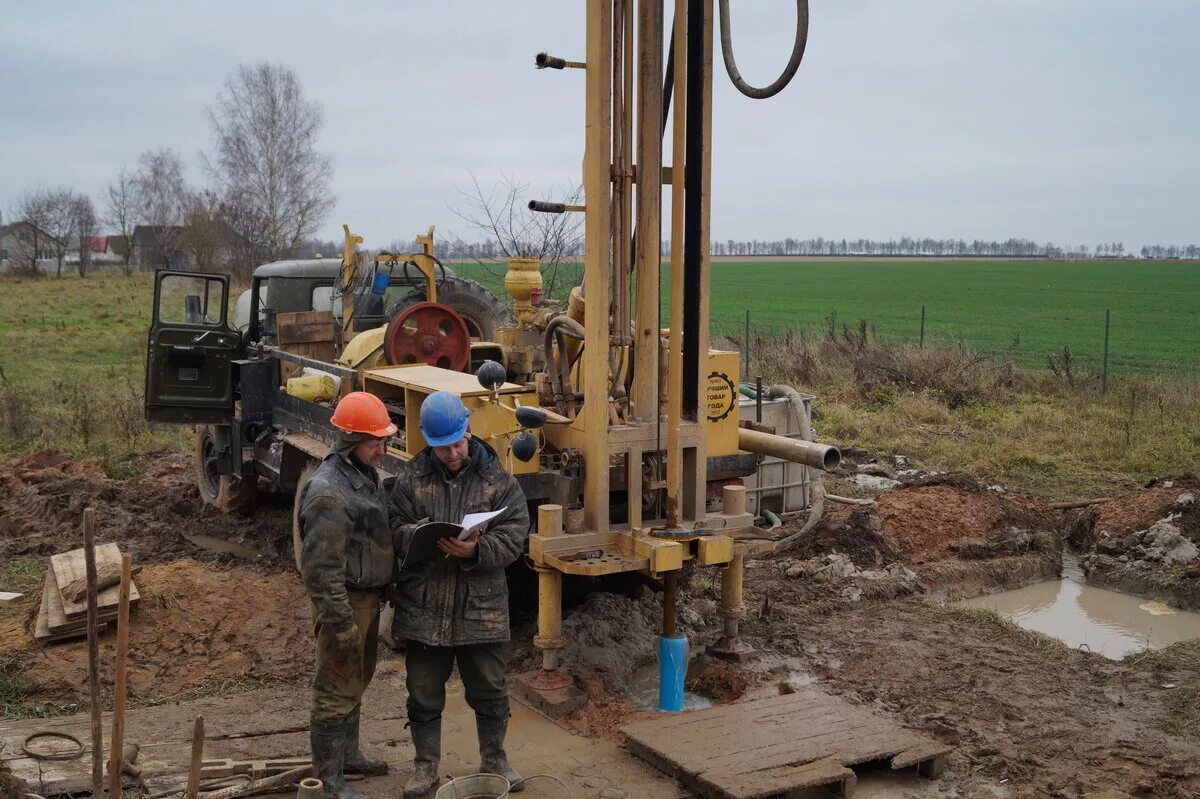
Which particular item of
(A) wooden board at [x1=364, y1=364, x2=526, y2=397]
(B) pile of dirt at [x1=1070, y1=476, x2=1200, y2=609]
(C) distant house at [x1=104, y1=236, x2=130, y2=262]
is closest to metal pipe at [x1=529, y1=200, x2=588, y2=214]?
(A) wooden board at [x1=364, y1=364, x2=526, y2=397]

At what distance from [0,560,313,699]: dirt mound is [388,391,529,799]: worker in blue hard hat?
6.44 ft

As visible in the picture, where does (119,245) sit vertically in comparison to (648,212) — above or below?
above

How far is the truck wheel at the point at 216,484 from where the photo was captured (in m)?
10.4

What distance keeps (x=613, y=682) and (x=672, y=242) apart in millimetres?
A: 2563

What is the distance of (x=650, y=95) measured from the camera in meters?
6.08

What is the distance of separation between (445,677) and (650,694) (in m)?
1.77

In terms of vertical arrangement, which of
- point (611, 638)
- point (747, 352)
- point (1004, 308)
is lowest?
point (611, 638)

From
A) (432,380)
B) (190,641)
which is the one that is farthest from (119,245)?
(432,380)

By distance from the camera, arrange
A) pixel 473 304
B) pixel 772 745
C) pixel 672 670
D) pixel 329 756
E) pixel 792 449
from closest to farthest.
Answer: pixel 329 756 < pixel 772 745 < pixel 672 670 < pixel 792 449 < pixel 473 304

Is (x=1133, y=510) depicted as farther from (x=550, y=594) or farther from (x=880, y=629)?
(x=550, y=594)

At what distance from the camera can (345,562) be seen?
4789 millimetres

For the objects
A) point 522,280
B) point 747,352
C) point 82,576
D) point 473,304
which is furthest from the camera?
point 747,352

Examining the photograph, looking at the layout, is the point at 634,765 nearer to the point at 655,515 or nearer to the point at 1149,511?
the point at 655,515

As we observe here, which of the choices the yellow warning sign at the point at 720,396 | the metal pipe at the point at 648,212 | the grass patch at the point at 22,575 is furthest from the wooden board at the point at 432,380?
the grass patch at the point at 22,575
